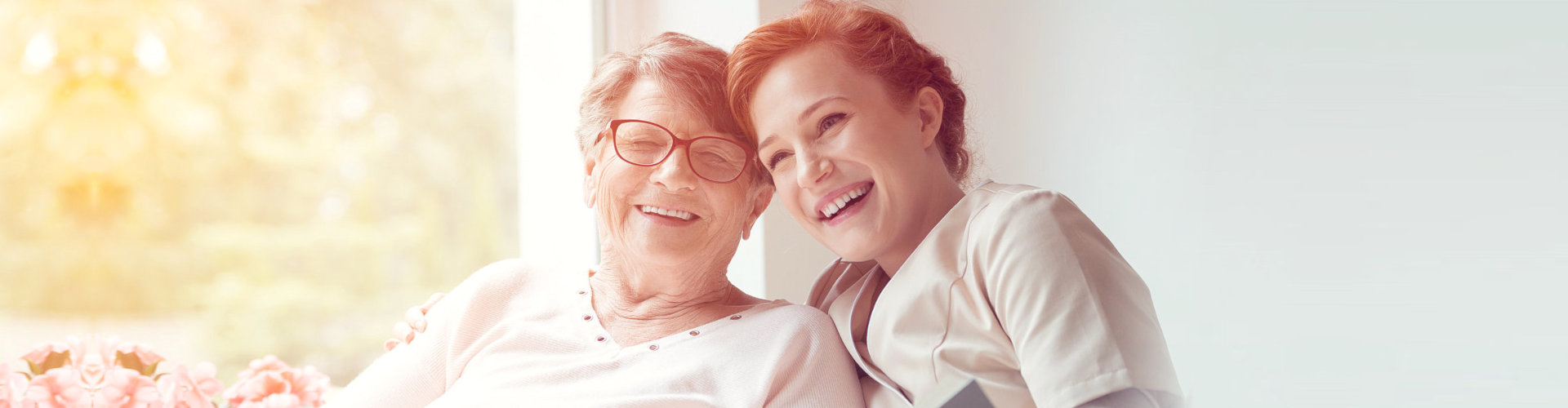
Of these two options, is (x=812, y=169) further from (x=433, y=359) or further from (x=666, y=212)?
(x=433, y=359)

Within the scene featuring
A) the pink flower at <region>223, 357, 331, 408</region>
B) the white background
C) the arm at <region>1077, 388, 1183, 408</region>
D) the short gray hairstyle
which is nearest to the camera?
the white background

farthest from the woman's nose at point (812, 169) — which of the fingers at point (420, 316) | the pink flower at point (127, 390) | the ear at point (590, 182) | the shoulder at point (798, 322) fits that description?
the pink flower at point (127, 390)

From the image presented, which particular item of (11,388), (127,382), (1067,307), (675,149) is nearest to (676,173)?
(675,149)

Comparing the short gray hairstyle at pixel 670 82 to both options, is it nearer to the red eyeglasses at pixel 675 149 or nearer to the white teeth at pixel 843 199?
the red eyeglasses at pixel 675 149

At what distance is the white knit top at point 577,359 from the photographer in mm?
1465

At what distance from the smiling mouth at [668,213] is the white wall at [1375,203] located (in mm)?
843

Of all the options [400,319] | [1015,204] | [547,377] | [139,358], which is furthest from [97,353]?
[1015,204]

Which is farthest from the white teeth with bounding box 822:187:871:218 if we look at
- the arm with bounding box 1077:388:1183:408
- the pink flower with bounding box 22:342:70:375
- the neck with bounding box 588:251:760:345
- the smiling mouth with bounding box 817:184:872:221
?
the pink flower with bounding box 22:342:70:375

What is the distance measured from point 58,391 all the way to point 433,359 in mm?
751

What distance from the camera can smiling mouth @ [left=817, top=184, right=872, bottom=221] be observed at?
137cm

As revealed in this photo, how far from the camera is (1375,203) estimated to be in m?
0.58

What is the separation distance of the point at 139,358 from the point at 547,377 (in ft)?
3.28

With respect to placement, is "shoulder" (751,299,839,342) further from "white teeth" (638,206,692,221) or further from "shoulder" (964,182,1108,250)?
"shoulder" (964,182,1108,250)

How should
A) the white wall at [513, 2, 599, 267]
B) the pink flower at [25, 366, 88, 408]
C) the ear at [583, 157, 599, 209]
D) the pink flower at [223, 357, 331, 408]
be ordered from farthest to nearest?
the white wall at [513, 2, 599, 267]
the pink flower at [223, 357, 331, 408]
the pink flower at [25, 366, 88, 408]
the ear at [583, 157, 599, 209]
